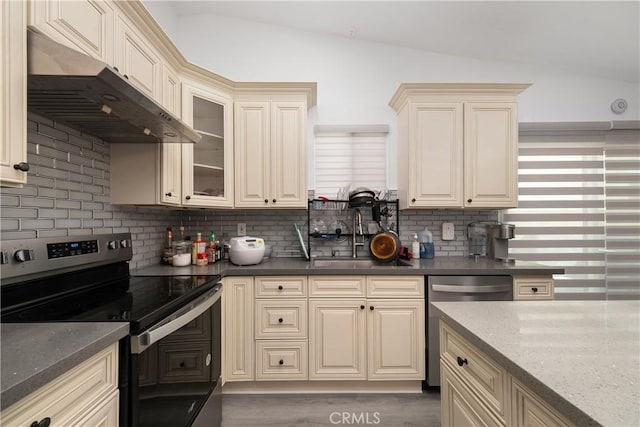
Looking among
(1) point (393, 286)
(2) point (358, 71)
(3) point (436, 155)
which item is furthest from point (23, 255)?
(2) point (358, 71)

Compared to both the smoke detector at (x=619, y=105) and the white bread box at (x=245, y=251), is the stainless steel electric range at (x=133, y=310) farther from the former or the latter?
the smoke detector at (x=619, y=105)

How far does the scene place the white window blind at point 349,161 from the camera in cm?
273

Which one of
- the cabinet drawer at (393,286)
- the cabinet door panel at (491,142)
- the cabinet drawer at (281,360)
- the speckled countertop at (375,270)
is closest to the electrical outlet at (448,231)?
the cabinet door panel at (491,142)

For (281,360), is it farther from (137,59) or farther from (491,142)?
(491,142)

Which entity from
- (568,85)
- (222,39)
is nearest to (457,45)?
(568,85)

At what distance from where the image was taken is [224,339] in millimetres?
1988

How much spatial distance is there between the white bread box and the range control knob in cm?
113

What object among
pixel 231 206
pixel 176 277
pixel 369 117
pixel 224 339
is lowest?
pixel 224 339

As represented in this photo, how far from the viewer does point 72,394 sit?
757 mm

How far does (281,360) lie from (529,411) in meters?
1.66

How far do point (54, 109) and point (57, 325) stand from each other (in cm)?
93

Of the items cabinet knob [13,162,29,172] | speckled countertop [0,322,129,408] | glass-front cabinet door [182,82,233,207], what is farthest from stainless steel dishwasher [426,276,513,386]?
cabinet knob [13,162,29,172]

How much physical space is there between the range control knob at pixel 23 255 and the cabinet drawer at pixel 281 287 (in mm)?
1175

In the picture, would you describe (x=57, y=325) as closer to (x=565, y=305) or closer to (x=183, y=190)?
(x=183, y=190)
